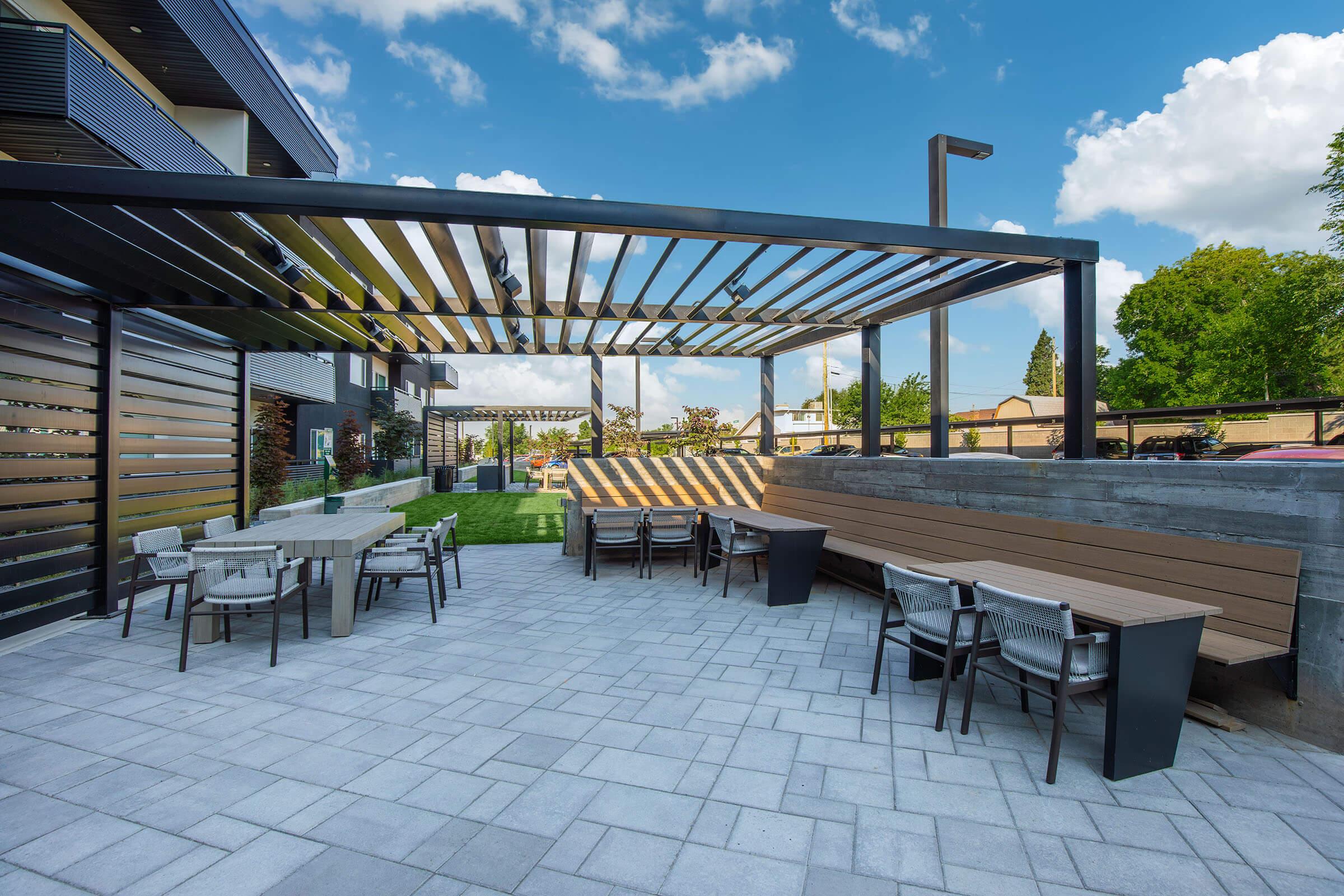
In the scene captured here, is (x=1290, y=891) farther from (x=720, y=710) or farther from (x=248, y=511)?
(x=248, y=511)

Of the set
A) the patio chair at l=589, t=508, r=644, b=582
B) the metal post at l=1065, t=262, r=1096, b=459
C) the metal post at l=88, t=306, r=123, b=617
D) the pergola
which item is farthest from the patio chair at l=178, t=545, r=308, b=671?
the metal post at l=1065, t=262, r=1096, b=459

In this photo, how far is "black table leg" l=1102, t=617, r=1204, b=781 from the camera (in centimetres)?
253

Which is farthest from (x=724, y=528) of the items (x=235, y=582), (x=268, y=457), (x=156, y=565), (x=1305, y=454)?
(x=268, y=457)

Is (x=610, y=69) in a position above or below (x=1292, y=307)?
above

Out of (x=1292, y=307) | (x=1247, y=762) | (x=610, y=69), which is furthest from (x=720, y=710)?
(x=1292, y=307)

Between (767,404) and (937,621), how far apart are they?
21.2 ft

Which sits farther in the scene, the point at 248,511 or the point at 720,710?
the point at 248,511

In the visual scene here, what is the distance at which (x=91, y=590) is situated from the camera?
17.2ft

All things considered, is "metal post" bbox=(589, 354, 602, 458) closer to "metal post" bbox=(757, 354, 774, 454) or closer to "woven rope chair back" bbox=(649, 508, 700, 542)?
"woven rope chair back" bbox=(649, 508, 700, 542)

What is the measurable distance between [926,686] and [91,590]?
23.2 feet

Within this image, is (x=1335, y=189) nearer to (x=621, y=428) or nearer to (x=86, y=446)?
(x=621, y=428)

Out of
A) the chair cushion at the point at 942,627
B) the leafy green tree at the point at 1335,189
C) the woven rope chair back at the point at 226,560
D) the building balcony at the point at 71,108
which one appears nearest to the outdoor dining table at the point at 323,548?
the woven rope chair back at the point at 226,560

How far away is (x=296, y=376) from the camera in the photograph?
1514 centimetres

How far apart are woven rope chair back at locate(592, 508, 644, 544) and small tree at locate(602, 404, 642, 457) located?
220 inches
